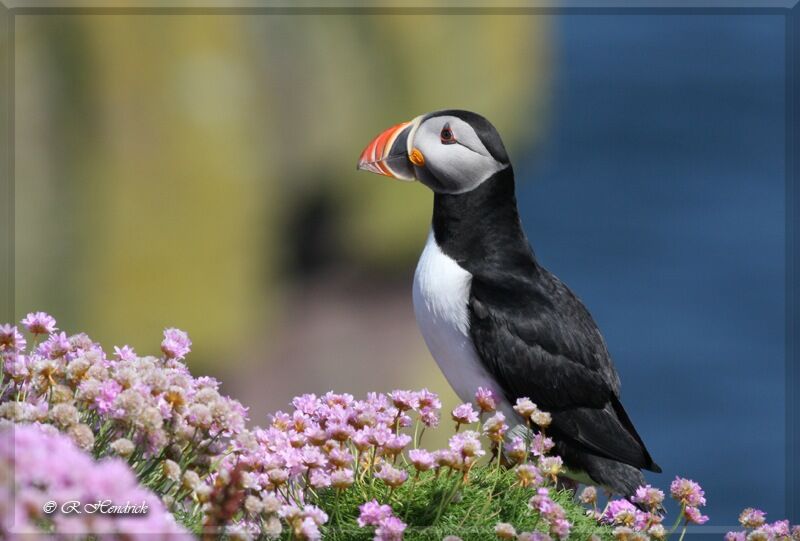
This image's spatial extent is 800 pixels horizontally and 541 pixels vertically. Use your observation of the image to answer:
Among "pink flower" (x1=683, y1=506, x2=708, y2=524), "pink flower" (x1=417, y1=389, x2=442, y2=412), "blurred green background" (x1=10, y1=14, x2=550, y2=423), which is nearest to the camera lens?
"pink flower" (x1=683, y1=506, x2=708, y2=524)

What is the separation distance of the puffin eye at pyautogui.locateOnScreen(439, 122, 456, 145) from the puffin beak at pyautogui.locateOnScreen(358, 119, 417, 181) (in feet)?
0.30

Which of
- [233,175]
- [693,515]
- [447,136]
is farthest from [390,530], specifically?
[233,175]

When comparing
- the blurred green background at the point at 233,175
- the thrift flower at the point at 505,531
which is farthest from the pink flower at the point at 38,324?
the blurred green background at the point at 233,175

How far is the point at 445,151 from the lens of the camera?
3.57 meters

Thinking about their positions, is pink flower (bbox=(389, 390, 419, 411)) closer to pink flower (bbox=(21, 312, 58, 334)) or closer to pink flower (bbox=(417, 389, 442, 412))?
pink flower (bbox=(417, 389, 442, 412))

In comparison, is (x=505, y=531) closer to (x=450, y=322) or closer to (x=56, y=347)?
(x=56, y=347)

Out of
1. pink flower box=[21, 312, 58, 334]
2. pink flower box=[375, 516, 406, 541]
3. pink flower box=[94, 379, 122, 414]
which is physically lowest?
pink flower box=[375, 516, 406, 541]

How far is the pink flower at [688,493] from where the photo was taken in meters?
2.64

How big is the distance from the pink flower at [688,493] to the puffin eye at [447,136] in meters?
1.32

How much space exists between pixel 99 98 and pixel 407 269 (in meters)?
1.97

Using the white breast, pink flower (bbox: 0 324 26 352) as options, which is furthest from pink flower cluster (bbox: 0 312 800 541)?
the white breast

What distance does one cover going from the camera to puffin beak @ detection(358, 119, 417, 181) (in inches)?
142

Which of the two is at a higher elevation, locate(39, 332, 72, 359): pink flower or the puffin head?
the puffin head

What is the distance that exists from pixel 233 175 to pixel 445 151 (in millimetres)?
3535
